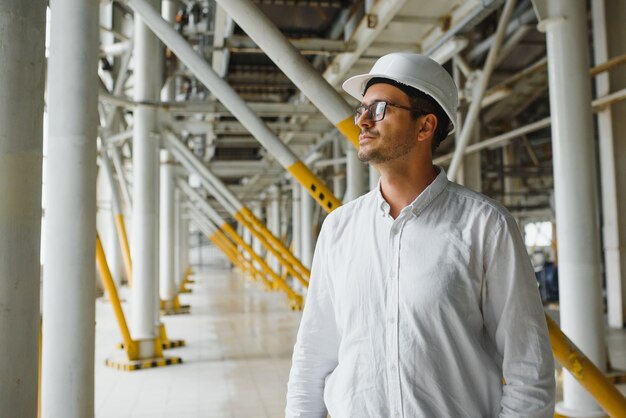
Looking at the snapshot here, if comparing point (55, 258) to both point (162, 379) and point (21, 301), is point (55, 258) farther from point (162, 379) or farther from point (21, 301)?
point (162, 379)

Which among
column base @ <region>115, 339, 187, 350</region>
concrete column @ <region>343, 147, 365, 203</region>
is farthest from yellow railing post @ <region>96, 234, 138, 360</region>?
concrete column @ <region>343, 147, 365, 203</region>

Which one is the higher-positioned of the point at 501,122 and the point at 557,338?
the point at 501,122

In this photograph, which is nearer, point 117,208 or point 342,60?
point 342,60

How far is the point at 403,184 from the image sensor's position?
200 cm

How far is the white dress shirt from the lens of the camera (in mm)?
1709

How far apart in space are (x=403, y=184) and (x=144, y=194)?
23.8 ft

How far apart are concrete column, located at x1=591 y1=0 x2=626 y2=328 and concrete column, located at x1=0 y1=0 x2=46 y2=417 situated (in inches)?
376

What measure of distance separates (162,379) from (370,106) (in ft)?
20.7

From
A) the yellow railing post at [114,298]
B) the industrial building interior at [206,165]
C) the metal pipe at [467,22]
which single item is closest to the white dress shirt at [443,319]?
the industrial building interior at [206,165]

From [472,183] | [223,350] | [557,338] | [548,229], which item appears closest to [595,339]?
[557,338]

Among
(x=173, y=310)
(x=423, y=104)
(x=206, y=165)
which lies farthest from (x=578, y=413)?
(x=173, y=310)

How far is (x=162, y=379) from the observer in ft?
24.3

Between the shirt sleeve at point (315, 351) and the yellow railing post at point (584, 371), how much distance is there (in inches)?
56.5

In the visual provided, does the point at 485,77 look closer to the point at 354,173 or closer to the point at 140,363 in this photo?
the point at 354,173
